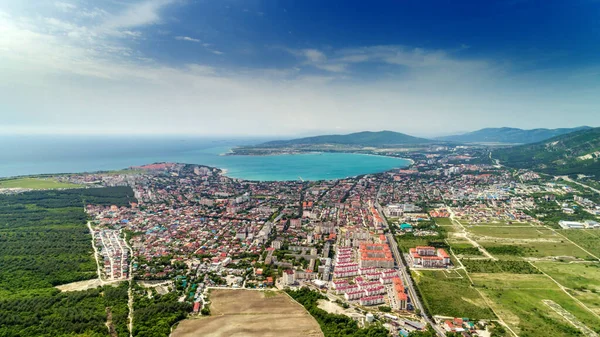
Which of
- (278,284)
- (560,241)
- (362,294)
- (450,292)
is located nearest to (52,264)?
(278,284)

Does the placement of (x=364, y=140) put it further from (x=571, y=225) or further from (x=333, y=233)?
(x=333, y=233)

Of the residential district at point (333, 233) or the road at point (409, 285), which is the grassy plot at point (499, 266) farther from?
the road at point (409, 285)

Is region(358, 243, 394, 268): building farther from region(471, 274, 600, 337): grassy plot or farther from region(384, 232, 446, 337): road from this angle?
region(471, 274, 600, 337): grassy plot

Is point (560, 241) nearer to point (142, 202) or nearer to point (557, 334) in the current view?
point (557, 334)

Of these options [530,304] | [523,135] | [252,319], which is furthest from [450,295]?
[523,135]

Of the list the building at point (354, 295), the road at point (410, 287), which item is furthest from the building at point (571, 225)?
the building at point (354, 295)

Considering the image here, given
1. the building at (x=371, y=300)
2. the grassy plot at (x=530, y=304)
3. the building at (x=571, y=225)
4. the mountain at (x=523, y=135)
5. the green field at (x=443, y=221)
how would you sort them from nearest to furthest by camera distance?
the grassy plot at (x=530, y=304)
the building at (x=371, y=300)
the building at (x=571, y=225)
the green field at (x=443, y=221)
the mountain at (x=523, y=135)
